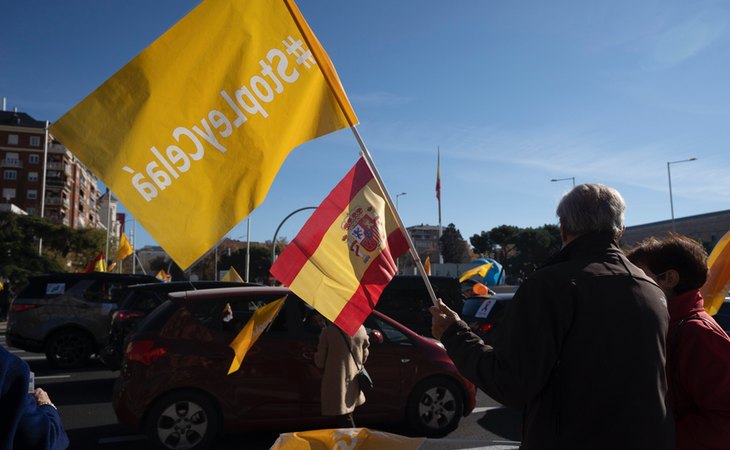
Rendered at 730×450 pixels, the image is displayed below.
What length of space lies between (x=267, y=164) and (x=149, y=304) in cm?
808

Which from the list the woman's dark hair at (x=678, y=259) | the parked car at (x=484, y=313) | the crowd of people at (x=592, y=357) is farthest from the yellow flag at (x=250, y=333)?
the parked car at (x=484, y=313)

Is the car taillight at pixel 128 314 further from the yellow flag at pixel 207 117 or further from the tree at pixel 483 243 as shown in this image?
the tree at pixel 483 243

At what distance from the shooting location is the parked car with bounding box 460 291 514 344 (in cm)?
963

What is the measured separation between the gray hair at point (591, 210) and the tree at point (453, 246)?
2646 inches

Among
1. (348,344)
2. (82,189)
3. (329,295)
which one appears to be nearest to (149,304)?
(348,344)

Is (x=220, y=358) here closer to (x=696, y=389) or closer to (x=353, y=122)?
(x=353, y=122)

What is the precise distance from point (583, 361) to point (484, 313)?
819cm

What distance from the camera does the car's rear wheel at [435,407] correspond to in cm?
639

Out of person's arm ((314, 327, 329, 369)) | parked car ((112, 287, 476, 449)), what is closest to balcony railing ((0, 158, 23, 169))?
parked car ((112, 287, 476, 449))

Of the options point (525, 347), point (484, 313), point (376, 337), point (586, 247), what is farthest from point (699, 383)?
point (484, 313)

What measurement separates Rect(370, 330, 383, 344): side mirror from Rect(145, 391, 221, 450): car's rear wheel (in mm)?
1814

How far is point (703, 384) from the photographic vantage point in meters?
2.16

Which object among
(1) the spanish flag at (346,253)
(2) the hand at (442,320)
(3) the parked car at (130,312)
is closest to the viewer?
(2) the hand at (442,320)

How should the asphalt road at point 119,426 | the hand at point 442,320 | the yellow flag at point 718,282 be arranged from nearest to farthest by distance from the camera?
the hand at point 442,320
the yellow flag at point 718,282
the asphalt road at point 119,426
